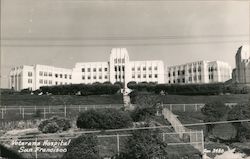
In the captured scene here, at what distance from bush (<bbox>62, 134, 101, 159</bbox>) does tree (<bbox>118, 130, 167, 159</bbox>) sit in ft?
5.95

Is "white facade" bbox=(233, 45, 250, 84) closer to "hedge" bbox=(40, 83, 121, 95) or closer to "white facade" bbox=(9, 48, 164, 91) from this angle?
"hedge" bbox=(40, 83, 121, 95)

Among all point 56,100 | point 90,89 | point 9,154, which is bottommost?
point 9,154

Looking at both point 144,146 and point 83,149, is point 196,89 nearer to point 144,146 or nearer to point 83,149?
point 144,146

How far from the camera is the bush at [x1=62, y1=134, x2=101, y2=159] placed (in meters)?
18.6

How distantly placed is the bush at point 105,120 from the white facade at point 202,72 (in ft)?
287

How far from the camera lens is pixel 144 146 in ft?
64.4

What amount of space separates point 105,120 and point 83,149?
11432 millimetres

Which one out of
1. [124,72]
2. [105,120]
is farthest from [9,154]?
[124,72]

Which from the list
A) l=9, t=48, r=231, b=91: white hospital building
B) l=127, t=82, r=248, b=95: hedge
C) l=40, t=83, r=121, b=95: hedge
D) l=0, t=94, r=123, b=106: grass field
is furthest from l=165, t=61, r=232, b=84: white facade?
l=0, t=94, r=123, b=106: grass field

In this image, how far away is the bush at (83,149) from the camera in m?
18.6

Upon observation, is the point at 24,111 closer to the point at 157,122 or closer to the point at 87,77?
the point at 157,122

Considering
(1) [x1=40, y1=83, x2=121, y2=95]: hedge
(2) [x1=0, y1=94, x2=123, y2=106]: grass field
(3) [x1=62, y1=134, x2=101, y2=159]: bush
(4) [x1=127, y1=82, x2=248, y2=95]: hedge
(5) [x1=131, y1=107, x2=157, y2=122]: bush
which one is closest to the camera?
(3) [x1=62, y1=134, x2=101, y2=159]: bush

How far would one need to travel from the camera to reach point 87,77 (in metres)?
123

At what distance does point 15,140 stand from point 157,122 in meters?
14.3
